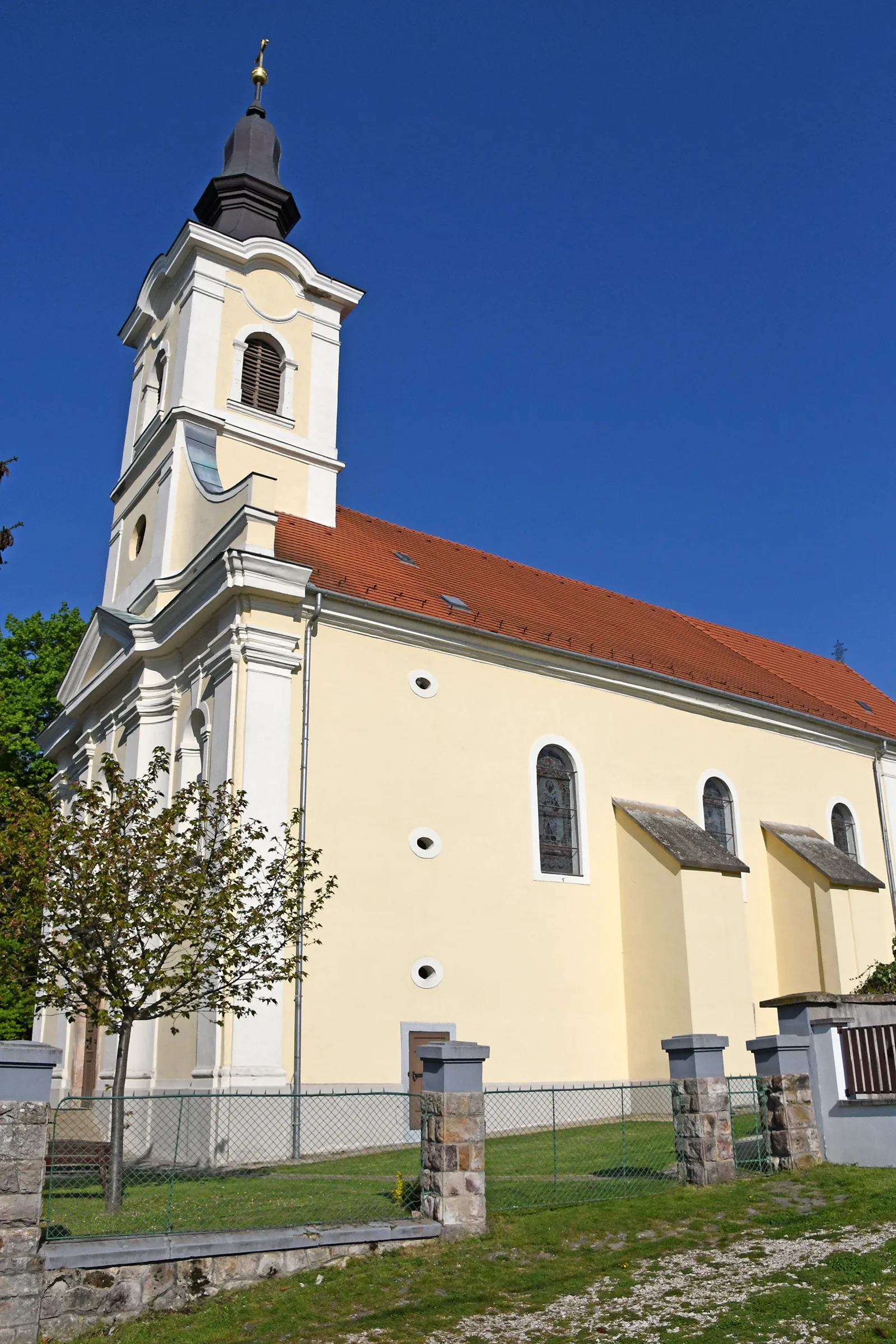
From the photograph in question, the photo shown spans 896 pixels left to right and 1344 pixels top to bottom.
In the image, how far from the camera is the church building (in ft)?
52.0

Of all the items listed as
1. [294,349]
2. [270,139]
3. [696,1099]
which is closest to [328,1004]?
[696,1099]

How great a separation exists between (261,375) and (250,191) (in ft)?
15.8

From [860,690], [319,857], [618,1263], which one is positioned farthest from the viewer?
[860,690]

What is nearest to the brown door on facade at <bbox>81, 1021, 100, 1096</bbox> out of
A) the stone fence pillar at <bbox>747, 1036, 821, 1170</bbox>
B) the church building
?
the church building

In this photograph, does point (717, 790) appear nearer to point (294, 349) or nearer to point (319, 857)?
point (319, 857)

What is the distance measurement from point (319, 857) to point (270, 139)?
16408 millimetres

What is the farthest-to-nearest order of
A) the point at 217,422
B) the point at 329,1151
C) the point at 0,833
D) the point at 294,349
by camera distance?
the point at 294,349 → the point at 217,422 → the point at 329,1151 → the point at 0,833

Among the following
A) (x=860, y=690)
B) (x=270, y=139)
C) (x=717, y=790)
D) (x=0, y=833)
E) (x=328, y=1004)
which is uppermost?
(x=270, y=139)

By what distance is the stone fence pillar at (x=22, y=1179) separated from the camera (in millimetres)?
7324

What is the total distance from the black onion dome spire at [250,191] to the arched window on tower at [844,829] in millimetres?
16336

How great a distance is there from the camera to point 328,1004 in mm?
15047

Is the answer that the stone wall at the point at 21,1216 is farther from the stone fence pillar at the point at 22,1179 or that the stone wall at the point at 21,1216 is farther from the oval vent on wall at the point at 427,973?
the oval vent on wall at the point at 427,973

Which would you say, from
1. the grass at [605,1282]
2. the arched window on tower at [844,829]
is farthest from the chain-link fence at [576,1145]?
the arched window on tower at [844,829]

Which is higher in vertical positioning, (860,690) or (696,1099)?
(860,690)
